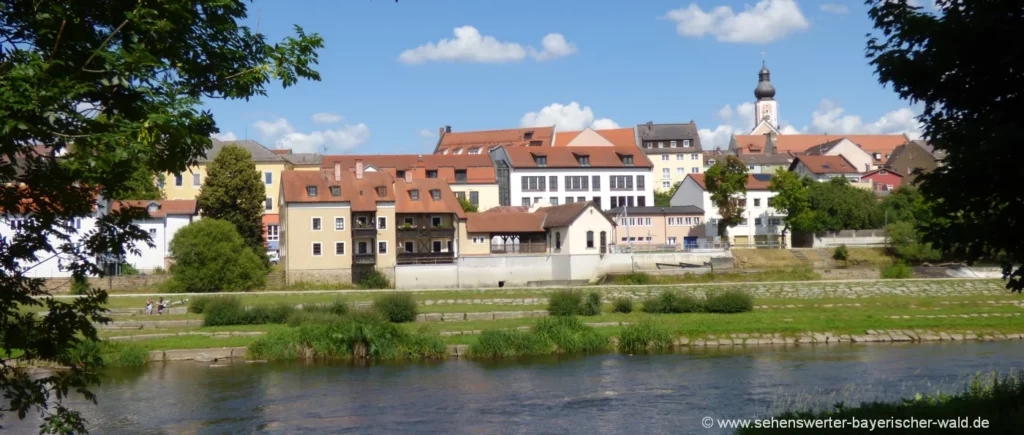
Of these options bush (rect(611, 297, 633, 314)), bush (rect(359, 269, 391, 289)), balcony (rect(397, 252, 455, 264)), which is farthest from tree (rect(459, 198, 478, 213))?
bush (rect(611, 297, 633, 314))

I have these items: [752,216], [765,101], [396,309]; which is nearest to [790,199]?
[752,216]

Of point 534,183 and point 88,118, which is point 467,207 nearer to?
point 534,183

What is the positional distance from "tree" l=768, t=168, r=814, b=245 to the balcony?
82.4 feet

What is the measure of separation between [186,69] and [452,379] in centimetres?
1758

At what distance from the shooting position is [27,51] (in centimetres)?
756

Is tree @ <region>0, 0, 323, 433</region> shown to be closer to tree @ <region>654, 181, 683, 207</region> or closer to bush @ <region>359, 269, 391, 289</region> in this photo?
bush @ <region>359, 269, 391, 289</region>

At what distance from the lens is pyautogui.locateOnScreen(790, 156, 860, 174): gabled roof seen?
293 feet

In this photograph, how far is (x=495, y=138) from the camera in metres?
115

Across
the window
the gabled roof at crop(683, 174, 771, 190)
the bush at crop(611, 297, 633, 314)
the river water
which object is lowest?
the river water

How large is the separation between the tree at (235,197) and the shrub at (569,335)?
32.3 metres

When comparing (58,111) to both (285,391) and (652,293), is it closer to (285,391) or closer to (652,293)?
(285,391)

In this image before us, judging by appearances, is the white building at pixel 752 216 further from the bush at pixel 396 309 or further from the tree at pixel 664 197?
the bush at pixel 396 309

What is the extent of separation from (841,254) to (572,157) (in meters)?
29.0

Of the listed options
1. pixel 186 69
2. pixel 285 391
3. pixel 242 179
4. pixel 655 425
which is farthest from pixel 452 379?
pixel 242 179
